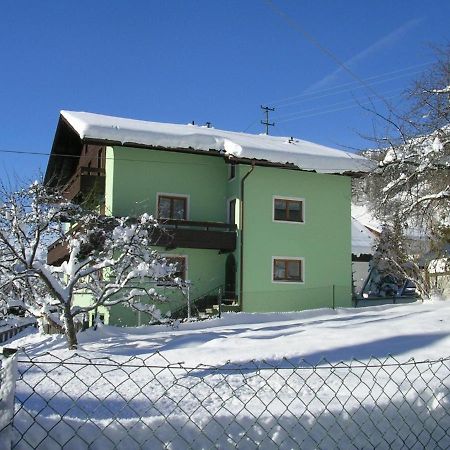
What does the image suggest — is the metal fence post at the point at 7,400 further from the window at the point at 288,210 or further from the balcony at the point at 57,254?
the window at the point at 288,210

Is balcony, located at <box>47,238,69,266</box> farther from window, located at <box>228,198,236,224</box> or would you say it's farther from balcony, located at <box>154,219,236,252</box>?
window, located at <box>228,198,236,224</box>

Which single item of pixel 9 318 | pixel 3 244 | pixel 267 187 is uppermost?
pixel 267 187

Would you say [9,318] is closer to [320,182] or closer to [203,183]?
[203,183]

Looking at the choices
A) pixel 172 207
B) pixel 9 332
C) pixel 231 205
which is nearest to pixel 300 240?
pixel 231 205

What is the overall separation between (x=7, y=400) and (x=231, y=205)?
22949 millimetres

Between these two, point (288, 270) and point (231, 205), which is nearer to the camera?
point (288, 270)

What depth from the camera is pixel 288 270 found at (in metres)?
24.9

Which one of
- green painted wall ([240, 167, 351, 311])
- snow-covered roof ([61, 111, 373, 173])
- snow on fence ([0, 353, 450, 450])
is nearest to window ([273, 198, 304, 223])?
green painted wall ([240, 167, 351, 311])

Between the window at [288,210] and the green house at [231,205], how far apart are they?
A: 43 millimetres

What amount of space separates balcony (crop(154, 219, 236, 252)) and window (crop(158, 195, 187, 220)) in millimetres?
1125

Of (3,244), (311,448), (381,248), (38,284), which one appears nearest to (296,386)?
(311,448)

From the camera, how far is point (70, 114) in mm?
24453

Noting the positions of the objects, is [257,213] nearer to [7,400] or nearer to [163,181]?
[163,181]

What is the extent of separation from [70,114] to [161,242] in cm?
687
